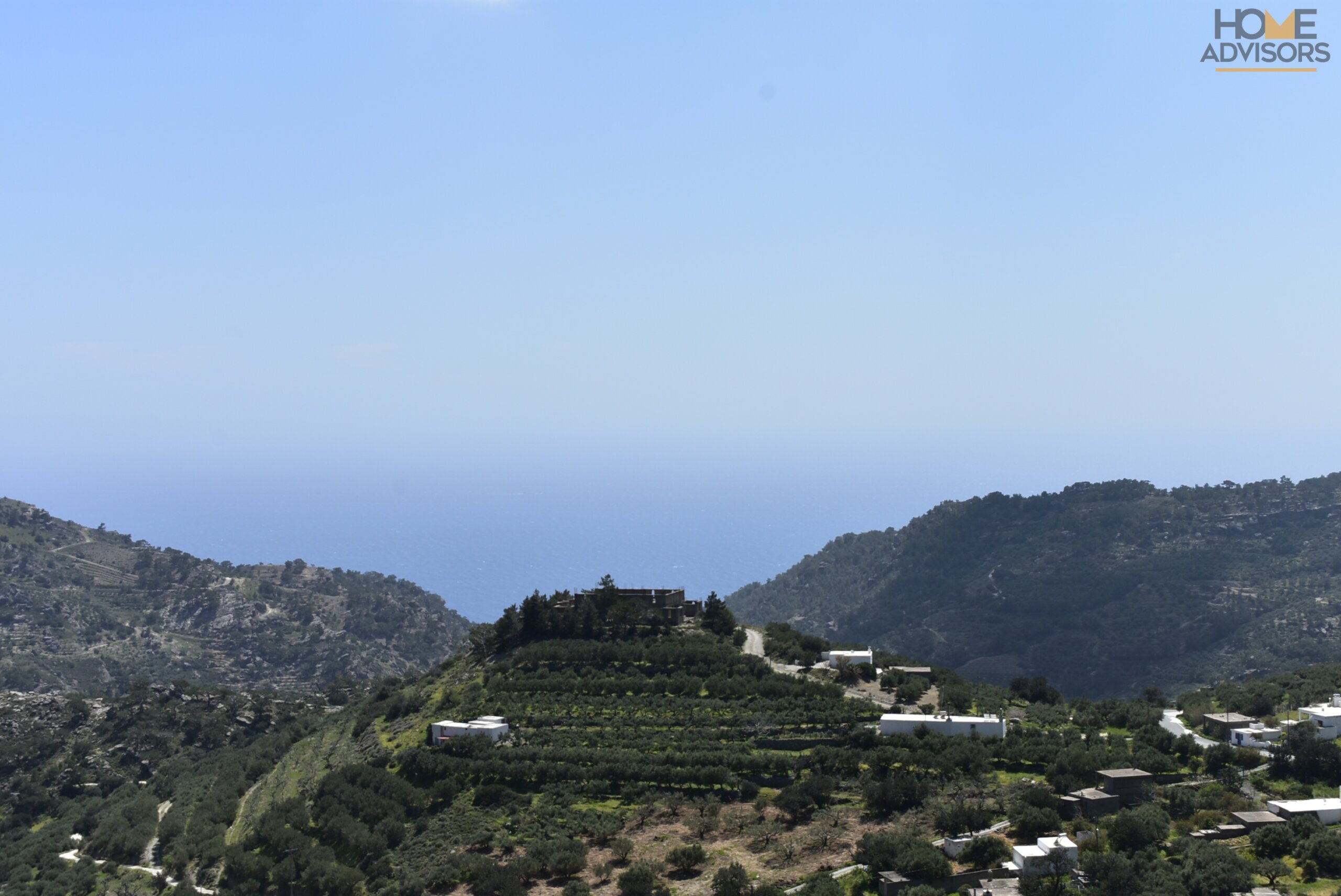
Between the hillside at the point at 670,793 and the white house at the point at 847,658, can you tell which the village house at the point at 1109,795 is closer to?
the hillside at the point at 670,793

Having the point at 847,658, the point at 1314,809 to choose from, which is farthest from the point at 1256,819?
the point at 847,658

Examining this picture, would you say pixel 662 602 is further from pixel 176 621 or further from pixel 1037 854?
pixel 176 621

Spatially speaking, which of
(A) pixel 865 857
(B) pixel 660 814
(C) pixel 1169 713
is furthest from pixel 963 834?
(C) pixel 1169 713

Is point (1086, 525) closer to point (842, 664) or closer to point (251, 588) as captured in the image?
point (842, 664)

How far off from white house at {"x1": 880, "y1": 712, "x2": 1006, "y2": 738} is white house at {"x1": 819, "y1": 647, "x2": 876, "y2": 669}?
11.8 metres

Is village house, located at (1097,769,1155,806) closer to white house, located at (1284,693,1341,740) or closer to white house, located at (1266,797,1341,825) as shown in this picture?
white house, located at (1266,797,1341,825)

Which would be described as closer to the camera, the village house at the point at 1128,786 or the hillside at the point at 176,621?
the village house at the point at 1128,786

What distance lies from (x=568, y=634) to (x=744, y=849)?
84.9 feet

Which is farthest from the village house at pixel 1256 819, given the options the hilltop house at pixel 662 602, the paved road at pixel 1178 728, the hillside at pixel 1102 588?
the hillside at pixel 1102 588

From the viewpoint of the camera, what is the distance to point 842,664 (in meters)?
53.7

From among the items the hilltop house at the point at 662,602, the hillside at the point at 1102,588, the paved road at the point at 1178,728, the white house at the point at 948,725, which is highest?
the hillside at the point at 1102,588

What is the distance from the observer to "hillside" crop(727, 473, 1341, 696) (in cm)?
10344

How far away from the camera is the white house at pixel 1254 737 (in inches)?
1554

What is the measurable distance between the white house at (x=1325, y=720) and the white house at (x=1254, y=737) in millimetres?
928
